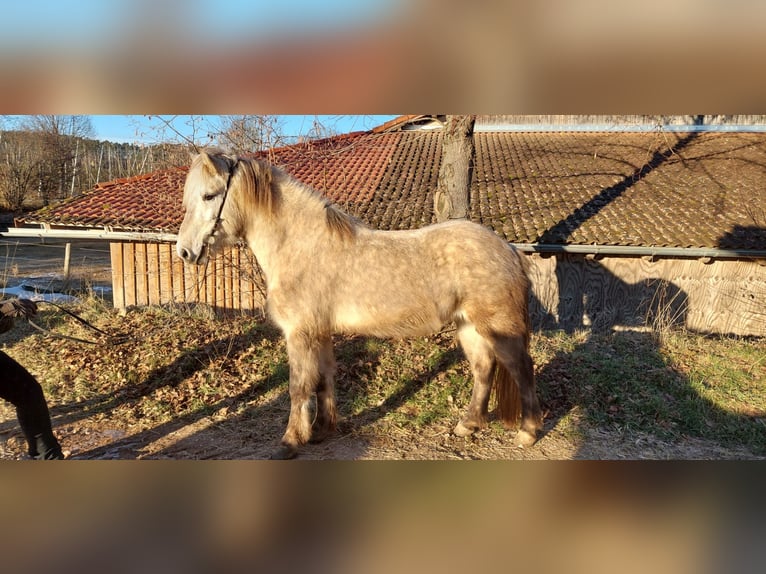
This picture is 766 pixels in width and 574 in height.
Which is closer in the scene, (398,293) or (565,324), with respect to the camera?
Result: (398,293)

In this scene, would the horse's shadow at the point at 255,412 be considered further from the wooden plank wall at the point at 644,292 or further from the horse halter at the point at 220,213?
the wooden plank wall at the point at 644,292

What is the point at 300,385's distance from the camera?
338 centimetres

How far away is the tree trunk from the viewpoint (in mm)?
6172

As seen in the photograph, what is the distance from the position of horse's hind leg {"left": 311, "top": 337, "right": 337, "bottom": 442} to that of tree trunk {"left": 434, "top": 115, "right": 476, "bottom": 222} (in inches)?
138

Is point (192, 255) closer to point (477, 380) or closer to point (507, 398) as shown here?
point (477, 380)

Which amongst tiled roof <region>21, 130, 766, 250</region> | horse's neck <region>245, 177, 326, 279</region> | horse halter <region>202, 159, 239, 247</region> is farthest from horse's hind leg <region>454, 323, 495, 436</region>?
tiled roof <region>21, 130, 766, 250</region>

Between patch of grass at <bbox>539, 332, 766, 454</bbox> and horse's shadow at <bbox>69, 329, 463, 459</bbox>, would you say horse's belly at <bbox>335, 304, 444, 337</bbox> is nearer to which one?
horse's shadow at <bbox>69, 329, 463, 459</bbox>

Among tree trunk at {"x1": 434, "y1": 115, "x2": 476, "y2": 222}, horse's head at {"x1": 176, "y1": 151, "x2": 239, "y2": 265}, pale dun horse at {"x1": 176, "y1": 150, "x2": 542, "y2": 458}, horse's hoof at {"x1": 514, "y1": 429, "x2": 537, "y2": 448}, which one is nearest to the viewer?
horse's head at {"x1": 176, "y1": 151, "x2": 239, "y2": 265}

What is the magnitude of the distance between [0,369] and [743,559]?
12.4 ft

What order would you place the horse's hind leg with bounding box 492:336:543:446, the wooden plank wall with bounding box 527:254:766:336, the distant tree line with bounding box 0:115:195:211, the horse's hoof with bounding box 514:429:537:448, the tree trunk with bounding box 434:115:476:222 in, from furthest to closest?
the distant tree line with bounding box 0:115:195:211
the wooden plank wall with bounding box 527:254:766:336
the tree trunk with bounding box 434:115:476:222
the horse's hoof with bounding box 514:429:537:448
the horse's hind leg with bounding box 492:336:543:446

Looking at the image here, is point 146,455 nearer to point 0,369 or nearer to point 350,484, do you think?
point 0,369

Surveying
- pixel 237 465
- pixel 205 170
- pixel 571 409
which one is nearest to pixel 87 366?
pixel 205 170

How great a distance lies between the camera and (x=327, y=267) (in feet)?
10.6

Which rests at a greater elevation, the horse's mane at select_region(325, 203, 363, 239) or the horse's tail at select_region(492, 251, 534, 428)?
the horse's mane at select_region(325, 203, 363, 239)
